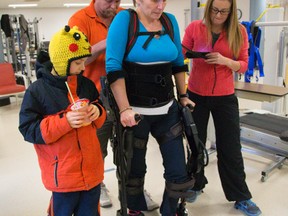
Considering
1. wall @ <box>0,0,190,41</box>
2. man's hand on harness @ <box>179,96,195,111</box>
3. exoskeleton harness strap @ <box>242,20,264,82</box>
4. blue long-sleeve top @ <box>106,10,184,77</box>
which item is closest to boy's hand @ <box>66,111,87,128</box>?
blue long-sleeve top @ <box>106,10,184,77</box>

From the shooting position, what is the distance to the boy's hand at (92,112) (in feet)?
4.38

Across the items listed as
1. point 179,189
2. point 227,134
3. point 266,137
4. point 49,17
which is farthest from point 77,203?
point 49,17

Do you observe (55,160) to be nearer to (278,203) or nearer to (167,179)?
(167,179)

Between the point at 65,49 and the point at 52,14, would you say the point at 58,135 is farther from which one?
the point at 52,14

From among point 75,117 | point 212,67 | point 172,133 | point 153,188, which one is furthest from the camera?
point 153,188

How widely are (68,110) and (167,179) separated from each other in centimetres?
73

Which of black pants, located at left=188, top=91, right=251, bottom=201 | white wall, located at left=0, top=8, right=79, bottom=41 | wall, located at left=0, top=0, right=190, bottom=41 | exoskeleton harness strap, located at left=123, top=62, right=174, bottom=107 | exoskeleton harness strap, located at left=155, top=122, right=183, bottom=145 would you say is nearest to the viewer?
exoskeleton harness strap, located at left=123, top=62, right=174, bottom=107

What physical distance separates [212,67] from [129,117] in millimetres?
742

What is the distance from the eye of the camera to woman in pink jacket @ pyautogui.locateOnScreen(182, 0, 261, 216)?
6.17 ft

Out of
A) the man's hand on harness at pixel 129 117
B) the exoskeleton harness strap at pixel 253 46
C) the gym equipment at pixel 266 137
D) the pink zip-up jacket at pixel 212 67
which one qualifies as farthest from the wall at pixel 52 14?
the man's hand on harness at pixel 129 117

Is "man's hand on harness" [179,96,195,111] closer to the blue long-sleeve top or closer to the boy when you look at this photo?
the blue long-sleeve top

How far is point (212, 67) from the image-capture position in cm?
197

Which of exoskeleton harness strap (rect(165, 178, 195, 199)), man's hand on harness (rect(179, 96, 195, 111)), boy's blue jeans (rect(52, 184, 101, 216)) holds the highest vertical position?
man's hand on harness (rect(179, 96, 195, 111))

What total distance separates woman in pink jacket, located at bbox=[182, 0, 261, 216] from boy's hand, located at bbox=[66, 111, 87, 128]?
3.08 feet
